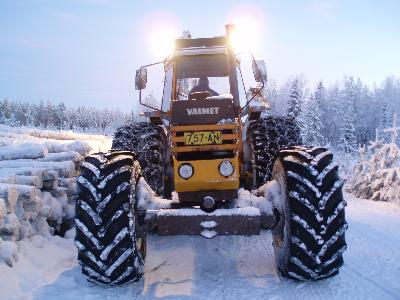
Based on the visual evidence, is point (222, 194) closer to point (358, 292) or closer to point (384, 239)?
point (358, 292)

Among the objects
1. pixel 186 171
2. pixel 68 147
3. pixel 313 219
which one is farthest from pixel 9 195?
pixel 313 219

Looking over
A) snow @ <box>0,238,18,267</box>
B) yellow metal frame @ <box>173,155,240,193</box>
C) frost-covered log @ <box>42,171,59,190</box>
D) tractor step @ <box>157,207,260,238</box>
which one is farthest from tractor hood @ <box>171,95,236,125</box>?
frost-covered log @ <box>42,171,59,190</box>

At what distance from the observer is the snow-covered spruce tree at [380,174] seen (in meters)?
11.2

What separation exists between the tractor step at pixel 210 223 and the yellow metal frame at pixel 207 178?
52 cm

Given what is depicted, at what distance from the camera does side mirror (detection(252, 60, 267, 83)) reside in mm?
6328

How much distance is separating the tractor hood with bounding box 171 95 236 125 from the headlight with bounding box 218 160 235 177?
1.65ft

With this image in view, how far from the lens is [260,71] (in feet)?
20.9

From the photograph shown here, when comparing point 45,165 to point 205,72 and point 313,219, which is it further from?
point 313,219

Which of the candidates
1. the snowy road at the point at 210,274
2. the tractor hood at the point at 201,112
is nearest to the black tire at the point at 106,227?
the snowy road at the point at 210,274

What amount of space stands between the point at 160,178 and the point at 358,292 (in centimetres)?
309

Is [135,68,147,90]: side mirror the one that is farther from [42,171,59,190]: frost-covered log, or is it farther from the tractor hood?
[42,171,59,190]: frost-covered log

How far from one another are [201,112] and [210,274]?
1898 millimetres

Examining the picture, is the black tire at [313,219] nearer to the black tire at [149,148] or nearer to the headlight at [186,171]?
the headlight at [186,171]

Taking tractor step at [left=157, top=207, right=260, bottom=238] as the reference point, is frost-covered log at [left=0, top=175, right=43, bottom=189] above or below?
above
